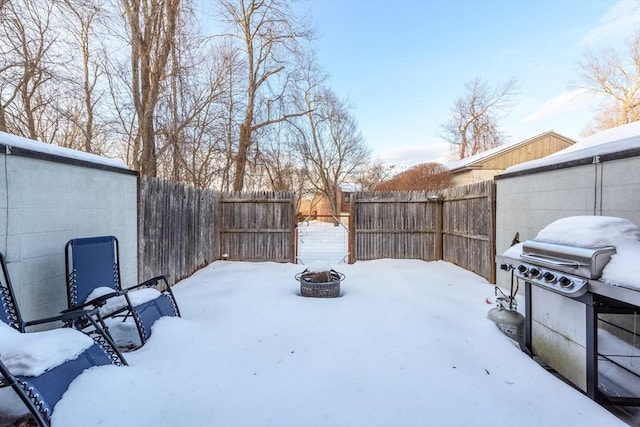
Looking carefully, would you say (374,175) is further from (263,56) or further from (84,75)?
(84,75)

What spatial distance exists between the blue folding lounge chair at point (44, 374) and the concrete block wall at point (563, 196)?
14.5ft

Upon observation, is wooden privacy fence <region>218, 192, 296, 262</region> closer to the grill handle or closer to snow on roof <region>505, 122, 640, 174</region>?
snow on roof <region>505, 122, 640, 174</region>

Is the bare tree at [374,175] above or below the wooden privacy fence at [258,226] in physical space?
above

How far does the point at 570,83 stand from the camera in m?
14.6

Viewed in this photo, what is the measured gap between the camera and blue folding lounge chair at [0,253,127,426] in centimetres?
144

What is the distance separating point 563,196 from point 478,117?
19.0 metres

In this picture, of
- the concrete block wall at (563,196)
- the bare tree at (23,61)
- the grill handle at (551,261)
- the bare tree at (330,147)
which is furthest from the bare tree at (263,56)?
the grill handle at (551,261)

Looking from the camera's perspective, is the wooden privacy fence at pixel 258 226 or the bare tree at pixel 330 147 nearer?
the wooden privacy fence at pixel 258 226

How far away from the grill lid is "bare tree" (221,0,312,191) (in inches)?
363

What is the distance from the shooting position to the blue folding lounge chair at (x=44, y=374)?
144 centimetres

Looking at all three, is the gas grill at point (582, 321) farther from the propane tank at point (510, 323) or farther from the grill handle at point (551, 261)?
the propane tank at point (510, 323)

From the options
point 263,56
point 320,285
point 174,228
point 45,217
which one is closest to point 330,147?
point 263,56

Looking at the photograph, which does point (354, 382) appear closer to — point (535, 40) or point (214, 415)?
point (214, 415)

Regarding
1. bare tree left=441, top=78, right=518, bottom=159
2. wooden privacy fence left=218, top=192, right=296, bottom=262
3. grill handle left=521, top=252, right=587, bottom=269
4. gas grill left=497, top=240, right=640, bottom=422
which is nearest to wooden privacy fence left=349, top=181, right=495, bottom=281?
wooden privacy fence left=218, top=192, right=296, bottom=262
